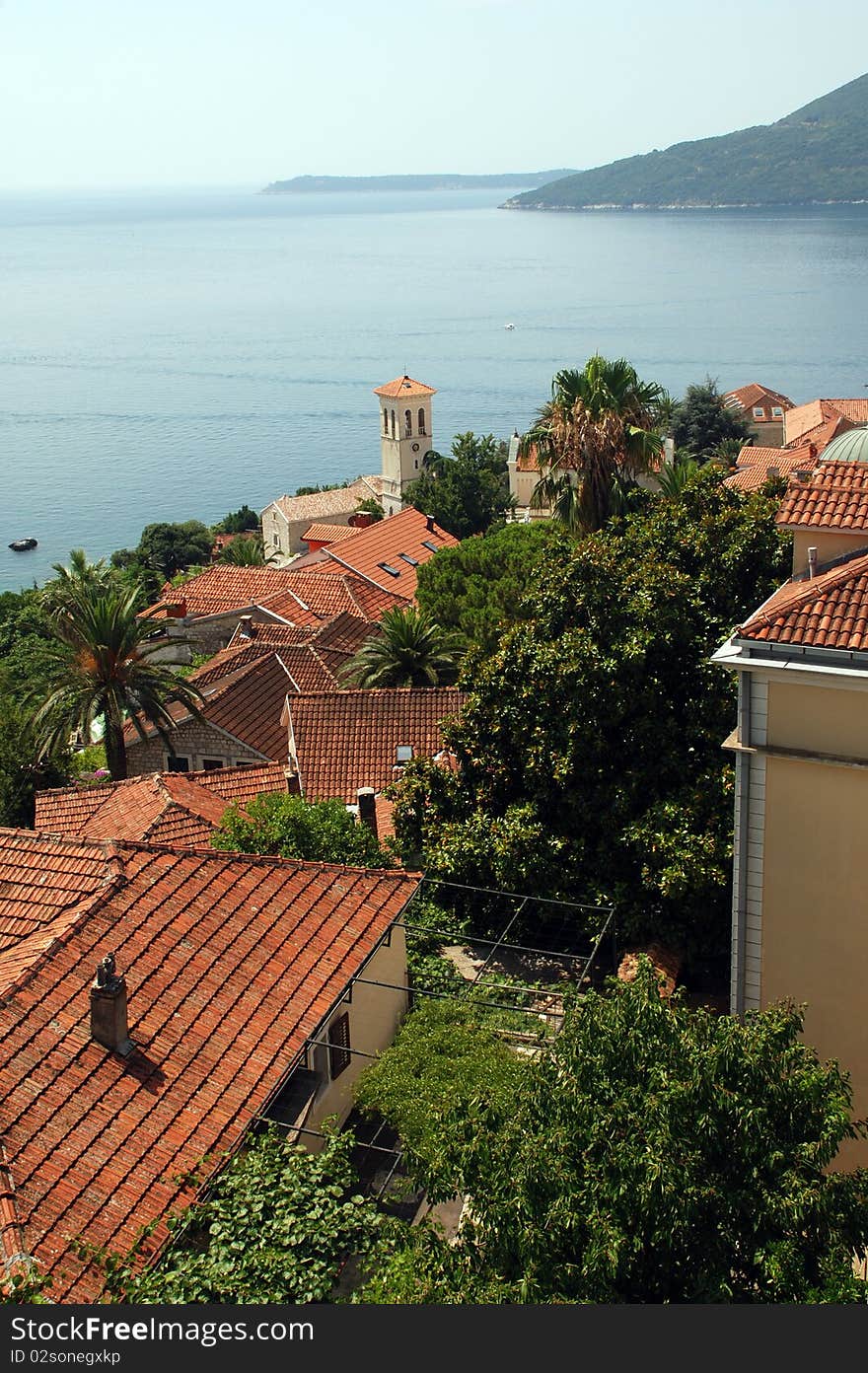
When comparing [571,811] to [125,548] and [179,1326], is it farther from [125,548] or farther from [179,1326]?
[125,548]

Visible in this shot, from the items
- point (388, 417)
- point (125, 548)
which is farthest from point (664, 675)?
point (125, 548)

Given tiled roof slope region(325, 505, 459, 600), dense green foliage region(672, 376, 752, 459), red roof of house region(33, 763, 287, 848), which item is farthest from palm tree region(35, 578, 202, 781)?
dense green foliage region(672, 376, 752, 459)

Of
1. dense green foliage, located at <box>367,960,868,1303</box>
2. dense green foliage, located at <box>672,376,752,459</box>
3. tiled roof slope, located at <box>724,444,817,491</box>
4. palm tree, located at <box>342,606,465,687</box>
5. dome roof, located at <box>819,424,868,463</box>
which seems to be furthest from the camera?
dense green foliage, located at <box>672,376,752,459</box>

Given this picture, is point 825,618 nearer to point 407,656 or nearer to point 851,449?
point 851,449

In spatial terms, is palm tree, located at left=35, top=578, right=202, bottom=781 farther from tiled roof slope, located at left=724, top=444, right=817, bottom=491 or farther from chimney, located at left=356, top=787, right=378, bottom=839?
tiled roof slope, located at left=724, top=444, right=817, bottom=491

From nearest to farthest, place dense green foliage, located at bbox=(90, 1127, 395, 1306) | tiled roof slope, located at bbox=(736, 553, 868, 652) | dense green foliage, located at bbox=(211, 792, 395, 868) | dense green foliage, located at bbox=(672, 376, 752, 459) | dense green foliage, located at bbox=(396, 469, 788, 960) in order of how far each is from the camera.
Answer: dense green foliage, located at bbox=(90, 1127, 395, 1306) < tiled roof slope, located at bbox=(736, 553, 868, 652) < dense green foliage, located at bbox=(396, 469, 788, 960) < dense green foliage, located at bbox=(211, 792, 395, 868) < dense green foliage, located at bbox=(672, 376, 752, 459)
